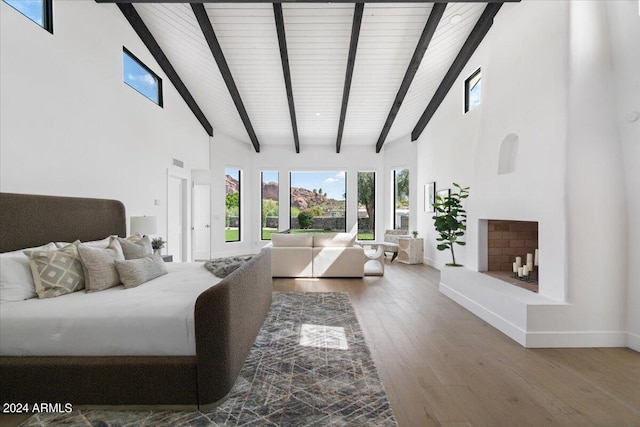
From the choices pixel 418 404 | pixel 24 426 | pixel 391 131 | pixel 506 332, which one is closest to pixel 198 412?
pixel 24 426

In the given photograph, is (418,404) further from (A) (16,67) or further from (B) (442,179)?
(B) (442,179)

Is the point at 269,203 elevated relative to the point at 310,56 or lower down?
lower down

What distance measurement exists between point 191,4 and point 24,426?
4.61 meters

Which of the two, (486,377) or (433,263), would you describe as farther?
(433,263)

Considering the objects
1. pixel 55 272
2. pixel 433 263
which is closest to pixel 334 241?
pixel 433 263

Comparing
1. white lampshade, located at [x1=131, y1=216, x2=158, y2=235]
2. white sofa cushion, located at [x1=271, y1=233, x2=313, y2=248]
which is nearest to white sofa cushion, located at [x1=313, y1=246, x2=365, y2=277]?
white sofa cushion, located at [x1=271, y1=233, x2=313, y2=248]

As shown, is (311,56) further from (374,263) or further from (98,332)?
(98,332)

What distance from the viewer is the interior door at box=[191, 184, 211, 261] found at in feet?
24.5

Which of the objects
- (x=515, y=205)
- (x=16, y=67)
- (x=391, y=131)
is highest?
(x=391, y=131)

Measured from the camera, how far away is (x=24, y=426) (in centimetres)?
166

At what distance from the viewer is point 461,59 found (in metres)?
5.16

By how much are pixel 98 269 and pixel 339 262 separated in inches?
143

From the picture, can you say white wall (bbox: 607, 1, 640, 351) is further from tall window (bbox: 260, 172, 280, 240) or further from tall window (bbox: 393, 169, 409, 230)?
tall window (bbox: 260, 172, 280, 240)

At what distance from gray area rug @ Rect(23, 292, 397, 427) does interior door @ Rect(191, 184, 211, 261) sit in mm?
5008
